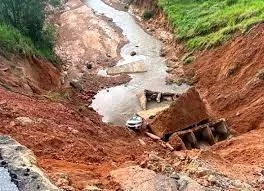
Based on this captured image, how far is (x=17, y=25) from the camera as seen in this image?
3538 centimetres

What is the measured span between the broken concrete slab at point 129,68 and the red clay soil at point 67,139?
13688 millimetres

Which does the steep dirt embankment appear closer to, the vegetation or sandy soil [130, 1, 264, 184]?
the vegetation

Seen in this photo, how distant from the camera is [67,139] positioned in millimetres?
18656

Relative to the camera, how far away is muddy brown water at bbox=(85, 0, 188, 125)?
3173 centimetres

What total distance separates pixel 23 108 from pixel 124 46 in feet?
79.7

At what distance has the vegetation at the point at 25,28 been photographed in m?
32.0

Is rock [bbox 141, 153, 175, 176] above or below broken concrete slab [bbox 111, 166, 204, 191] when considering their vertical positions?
above

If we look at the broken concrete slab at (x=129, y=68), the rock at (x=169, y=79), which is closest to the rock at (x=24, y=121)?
the rock at (x=169, y=79)

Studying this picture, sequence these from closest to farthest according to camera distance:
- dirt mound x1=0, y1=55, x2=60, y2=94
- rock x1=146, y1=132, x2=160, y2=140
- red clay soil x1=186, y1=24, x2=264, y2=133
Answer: rock x1=146, y1=132, x2=160, y2=140 → dirt mound x1=0, y1=55, x2=60, y2=94 → red clay soil x1=186, y1=24, x2=264, y2=133

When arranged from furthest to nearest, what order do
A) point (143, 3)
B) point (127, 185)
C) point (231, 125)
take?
1. point (143, 3)
2. point (231, 125)
3. point (127, 185)

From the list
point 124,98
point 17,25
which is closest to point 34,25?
point 17,25

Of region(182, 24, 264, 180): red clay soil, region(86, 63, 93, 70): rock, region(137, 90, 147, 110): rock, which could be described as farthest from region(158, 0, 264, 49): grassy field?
region(86, 63, 93, 70): rock

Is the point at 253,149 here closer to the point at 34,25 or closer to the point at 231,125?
the point at 231,125

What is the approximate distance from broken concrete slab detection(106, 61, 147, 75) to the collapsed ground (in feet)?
4.09
